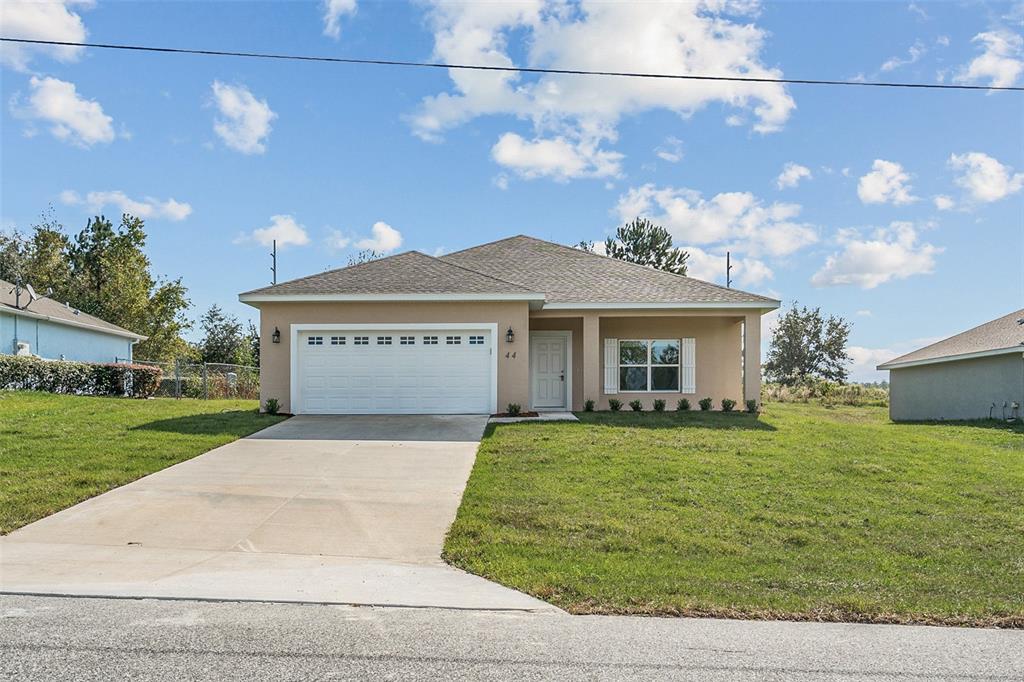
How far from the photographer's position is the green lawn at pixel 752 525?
5504mm

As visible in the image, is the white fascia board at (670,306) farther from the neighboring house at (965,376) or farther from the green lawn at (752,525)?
the neighboring house at (965,376)

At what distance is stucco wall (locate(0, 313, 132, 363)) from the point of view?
22.7m

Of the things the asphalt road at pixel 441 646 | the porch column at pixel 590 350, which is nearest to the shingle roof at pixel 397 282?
the porch column at pixel 590 350

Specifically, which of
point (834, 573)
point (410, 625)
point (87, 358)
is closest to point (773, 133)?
point (834, 573)

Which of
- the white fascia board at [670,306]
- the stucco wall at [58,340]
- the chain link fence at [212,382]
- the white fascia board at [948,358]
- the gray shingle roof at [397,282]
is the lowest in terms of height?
the chain link fence at [212,382]

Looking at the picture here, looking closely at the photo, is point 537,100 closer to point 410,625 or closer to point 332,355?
point 332,355

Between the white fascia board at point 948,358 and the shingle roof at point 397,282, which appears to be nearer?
the shingle roof at point 397,282

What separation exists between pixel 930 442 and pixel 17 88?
21604mm

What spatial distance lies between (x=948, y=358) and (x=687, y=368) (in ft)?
26.4

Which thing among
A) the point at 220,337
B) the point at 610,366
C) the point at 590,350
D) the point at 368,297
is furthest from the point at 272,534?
the point at 220,337

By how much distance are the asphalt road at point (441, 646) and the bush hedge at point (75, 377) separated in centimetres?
1772

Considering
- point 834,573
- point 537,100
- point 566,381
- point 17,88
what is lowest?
point 834,573

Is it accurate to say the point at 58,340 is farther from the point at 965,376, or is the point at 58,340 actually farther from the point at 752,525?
the point at 965,376

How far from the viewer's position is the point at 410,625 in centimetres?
478
